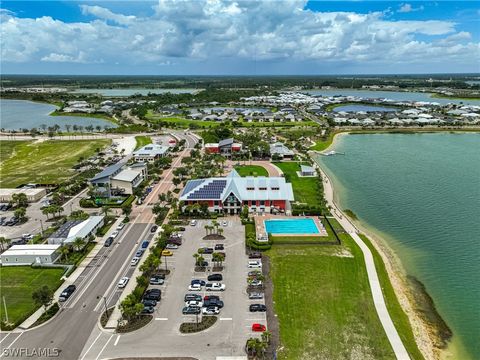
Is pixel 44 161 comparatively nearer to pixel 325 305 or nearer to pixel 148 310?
pixel 148 310

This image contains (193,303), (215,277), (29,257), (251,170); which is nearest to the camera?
(193,303)

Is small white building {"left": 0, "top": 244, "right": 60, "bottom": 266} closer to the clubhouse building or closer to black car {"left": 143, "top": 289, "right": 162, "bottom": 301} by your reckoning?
black car {"left": 143, "top": 289, "right": 162, "bottom": 301}

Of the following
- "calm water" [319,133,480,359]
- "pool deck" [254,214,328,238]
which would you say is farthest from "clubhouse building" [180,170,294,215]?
"calm water" [319,133,480,359]

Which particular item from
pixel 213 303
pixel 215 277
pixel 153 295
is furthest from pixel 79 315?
pixel 215 277

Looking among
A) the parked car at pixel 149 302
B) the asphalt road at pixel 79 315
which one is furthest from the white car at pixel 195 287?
the asphalt road at pixel 79 315

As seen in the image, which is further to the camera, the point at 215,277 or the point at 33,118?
the point at 33,118

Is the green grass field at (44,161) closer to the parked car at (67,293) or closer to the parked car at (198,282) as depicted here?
the parked car at (67,293)
